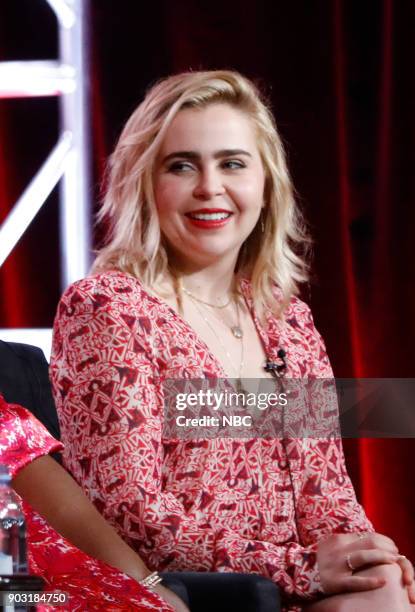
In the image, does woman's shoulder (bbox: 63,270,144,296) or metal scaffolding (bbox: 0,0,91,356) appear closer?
woman's shoulder (bbox: 63,270,144,296)

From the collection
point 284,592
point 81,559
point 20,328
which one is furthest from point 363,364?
point 81,559

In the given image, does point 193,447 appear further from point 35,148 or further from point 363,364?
point 35,148

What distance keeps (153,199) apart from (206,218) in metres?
0.11

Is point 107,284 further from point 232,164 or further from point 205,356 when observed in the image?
point 232,164

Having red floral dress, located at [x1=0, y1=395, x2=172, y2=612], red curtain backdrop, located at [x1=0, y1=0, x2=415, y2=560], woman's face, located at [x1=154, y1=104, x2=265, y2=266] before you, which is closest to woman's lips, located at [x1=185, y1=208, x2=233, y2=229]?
woman's face, located at [x1=154, y1=104, x2=265, y2=266]

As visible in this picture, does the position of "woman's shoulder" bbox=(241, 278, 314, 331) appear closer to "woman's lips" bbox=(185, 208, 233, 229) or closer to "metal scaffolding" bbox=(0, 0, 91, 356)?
"woman's lips" bbox=(185, 208, 233, 229)

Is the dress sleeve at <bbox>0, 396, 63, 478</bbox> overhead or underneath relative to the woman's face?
underneath

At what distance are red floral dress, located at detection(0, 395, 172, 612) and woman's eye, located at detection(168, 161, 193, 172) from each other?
0.65 meters

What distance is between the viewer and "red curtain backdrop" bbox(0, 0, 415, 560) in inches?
114

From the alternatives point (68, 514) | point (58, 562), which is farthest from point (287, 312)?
point (58, 562)

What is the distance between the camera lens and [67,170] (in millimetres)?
2984

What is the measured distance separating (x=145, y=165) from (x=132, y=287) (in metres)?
0.26

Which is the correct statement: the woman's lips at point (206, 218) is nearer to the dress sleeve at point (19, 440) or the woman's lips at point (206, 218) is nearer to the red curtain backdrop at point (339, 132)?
the dress sleeve at point (19, 440)

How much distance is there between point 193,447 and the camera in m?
1.91
